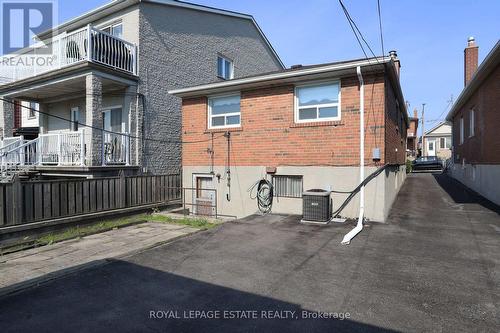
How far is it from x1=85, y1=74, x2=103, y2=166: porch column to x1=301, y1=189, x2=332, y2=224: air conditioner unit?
766cm

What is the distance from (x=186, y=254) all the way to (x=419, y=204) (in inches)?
348

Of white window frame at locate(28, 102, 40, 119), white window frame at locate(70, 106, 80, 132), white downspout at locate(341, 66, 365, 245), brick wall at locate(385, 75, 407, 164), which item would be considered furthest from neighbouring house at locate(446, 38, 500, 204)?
white window frame at locate(28, 102, 40, 119)

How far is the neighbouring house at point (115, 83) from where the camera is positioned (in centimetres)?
1224

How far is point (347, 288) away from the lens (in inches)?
183

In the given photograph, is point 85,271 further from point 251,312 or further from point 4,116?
point 4,116

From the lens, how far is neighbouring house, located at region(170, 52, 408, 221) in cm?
891

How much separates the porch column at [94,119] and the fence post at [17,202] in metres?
3.62

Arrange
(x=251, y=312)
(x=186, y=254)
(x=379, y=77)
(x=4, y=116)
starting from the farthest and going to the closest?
(x=4, y=116), (x=379, y=77), (x=186, y=254), (x=251, y=312)

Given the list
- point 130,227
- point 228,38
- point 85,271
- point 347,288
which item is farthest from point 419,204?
point 228,38

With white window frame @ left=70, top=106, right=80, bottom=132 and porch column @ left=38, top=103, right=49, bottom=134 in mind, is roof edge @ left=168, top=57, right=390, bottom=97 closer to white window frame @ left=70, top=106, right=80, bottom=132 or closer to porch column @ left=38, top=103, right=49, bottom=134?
white window frame @ left=70, top=106, right=80, bottom=132

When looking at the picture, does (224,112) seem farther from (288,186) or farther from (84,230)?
(84,230)

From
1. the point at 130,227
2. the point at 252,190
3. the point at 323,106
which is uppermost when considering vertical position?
the point at 323,106

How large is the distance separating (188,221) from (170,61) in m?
8.02

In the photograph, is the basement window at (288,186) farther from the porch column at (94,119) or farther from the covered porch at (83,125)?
the porch column at (94,119)
